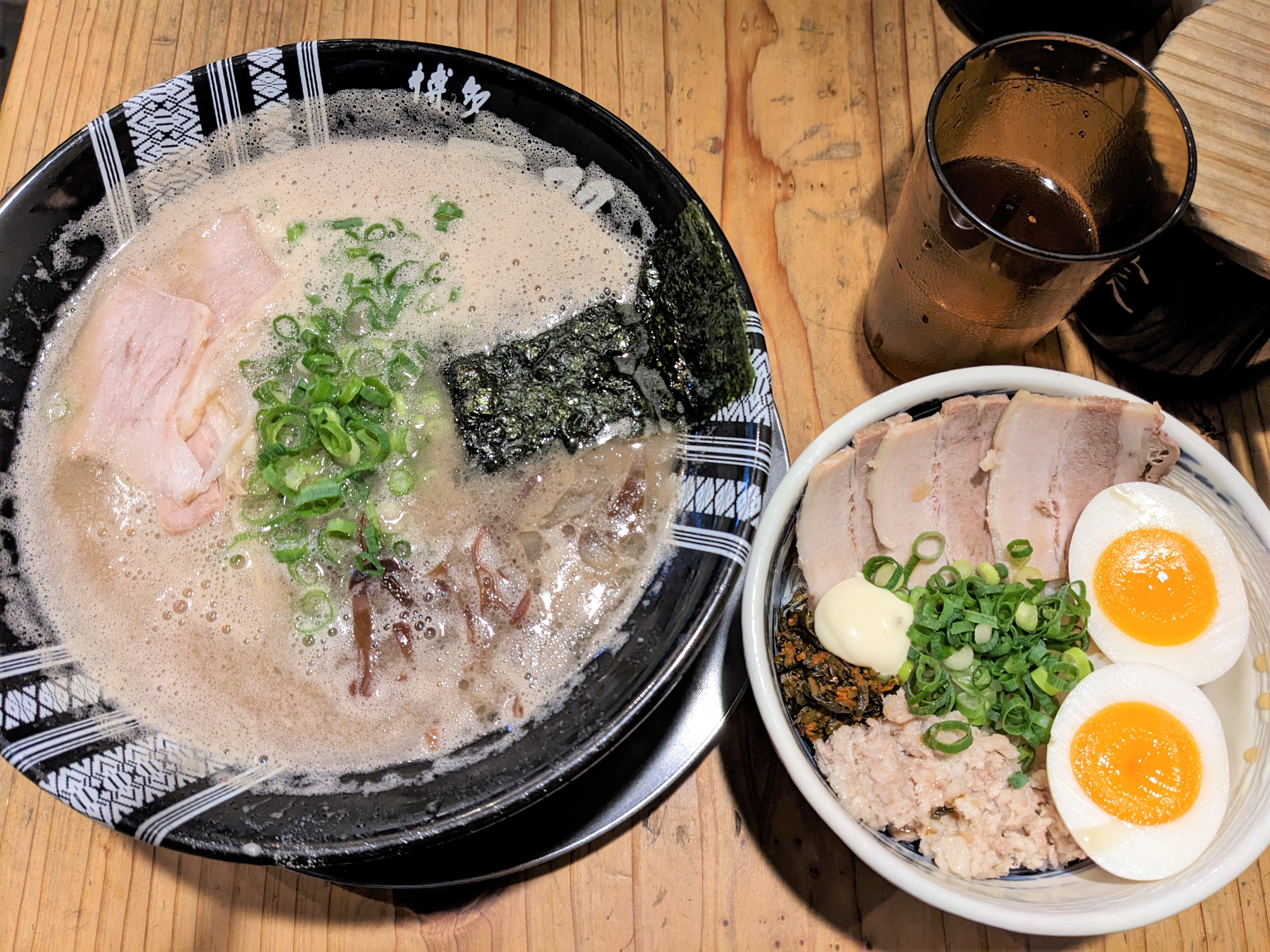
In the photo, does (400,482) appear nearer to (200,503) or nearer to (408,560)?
(408,560)

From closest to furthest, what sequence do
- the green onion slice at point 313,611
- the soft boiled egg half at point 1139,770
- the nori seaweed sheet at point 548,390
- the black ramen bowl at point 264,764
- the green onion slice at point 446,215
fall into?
the black ramen bowl at point 264,764
the soft boiled egg half at point 1139,770
the green onion slice at point 313,611
the nori seaweed sheet at point 548,390
the green onion slice at point 446,215

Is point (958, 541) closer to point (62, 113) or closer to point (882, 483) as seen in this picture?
point (882, 483)

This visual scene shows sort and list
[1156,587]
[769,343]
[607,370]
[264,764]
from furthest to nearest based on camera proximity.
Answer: [769,343] → [607,370] → [1156,587] → [264,764]

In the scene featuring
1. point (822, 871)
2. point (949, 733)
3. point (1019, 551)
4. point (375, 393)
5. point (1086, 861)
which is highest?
point (375, 393)

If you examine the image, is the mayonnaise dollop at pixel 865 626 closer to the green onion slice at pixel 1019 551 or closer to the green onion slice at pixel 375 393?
the green onion slice at pixel 1019 551

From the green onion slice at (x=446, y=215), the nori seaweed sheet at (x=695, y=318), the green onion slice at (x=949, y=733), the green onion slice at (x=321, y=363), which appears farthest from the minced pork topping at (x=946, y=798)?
the green onion slice at (x=446, y=215)

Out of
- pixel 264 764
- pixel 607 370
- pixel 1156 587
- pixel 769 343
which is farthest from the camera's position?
pixel 769 343

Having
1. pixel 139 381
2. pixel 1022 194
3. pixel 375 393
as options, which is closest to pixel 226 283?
pixel 139 381

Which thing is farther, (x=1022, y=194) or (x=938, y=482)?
(x=1022, y=194)
